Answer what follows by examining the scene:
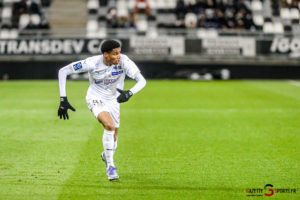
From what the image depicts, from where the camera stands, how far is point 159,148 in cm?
1035

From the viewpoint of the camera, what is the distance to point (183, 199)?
6.88m

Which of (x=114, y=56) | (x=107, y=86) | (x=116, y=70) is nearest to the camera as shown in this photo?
(x=114, y=56)

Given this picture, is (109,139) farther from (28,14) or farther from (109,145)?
(28,14)

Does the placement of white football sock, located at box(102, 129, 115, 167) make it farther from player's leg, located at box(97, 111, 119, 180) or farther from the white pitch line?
the white pitch line

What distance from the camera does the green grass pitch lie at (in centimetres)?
739

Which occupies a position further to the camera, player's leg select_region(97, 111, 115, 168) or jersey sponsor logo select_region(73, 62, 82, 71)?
jersey sponsor logo select_region(73, 62, 82, 71)

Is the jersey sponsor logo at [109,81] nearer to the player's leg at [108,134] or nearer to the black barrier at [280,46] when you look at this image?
the player's leg at [108,134]

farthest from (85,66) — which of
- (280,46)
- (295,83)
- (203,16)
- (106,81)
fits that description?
(203,16)

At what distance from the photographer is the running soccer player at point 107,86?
7.90 m

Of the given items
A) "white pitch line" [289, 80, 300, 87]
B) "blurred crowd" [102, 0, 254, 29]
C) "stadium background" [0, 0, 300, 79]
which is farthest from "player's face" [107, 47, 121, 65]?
"blurred crowd" [102, 0, 254, 29]

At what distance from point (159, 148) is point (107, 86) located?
2.45 metres

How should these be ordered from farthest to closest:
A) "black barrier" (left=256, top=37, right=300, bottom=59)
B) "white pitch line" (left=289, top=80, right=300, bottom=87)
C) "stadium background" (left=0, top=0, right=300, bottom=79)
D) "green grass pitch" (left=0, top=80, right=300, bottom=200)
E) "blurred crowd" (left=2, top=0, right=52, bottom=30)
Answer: "blurred crowd" (left=2, top=0, right=52, bottom=30)
"black barrier" (left=256, top=37, right=300, bottom=59)
"stadium background" (left=0, top=0, right=300, bottom=79)
"white pitch line" (left=289, top=80, right=300, bottom=87)
"green grass pitch" (left=0, top=80, right=300, bottom=200)

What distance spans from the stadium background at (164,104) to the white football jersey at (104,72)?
1.24 m

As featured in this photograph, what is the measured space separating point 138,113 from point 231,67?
37.5ft
